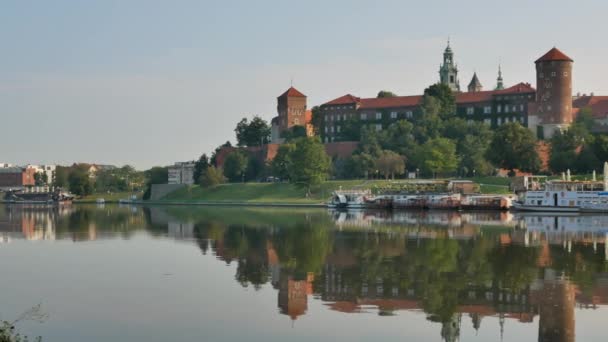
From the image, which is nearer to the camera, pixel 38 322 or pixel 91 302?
pixel 38 322

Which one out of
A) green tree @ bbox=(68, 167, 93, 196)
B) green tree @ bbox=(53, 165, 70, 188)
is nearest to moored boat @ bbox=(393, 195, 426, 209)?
green tree @ bbox=(68, 167, 93, 196)

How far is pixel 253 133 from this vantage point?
128 metres

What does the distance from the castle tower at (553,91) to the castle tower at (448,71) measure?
42.8 meters

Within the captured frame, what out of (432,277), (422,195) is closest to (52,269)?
(432,277)

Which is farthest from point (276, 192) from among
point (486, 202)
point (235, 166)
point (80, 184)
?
point (80, 184)

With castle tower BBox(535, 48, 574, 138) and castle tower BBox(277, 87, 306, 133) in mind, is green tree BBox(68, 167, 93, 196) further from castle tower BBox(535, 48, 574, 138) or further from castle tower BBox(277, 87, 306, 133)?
castle tower BBox(535, 48, 574, 138)

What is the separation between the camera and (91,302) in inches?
909

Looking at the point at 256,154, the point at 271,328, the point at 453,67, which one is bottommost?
the point at 271,328

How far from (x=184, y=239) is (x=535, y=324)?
87.1ft

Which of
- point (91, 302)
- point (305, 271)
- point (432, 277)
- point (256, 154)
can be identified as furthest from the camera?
point (256, 154)

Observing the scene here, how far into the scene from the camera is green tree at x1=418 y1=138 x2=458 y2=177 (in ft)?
313

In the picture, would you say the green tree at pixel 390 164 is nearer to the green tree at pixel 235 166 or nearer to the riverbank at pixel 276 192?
the riverbank at pixel 276 192

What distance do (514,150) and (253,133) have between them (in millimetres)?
49967

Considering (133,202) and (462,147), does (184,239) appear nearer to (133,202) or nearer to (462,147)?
(462,147)
